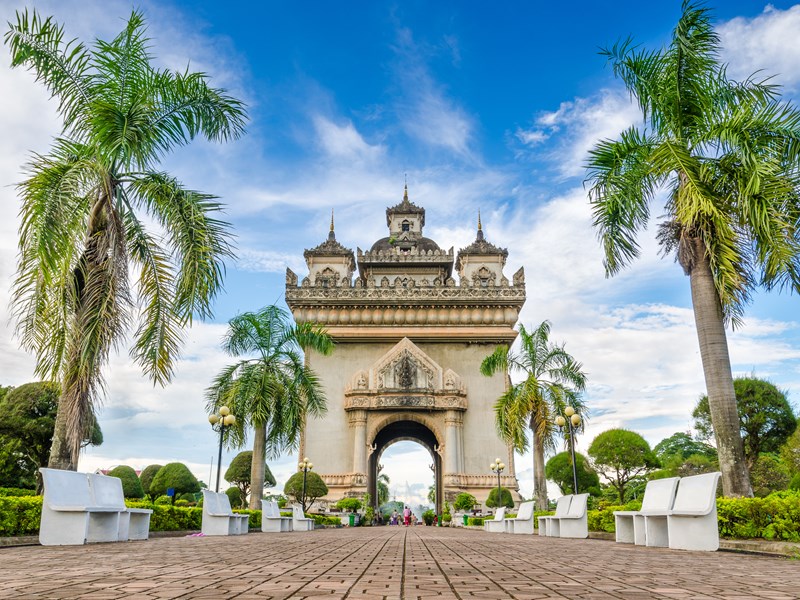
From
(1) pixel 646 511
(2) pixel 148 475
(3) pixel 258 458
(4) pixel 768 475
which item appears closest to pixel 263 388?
(3) pixel 258 458

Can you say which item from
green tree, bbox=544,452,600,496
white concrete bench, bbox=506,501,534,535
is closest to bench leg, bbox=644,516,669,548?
white concrete bench, bbox=506,501,534,535

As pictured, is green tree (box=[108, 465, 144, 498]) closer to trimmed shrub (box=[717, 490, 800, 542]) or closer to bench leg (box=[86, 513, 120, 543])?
bench leg (box=[86, 513, 120, 543])

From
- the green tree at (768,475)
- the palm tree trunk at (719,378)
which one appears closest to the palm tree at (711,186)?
the palm tree trunk at (719,378)

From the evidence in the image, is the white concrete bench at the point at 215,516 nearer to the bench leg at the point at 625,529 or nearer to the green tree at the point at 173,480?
the bench leg at the point at 625,529

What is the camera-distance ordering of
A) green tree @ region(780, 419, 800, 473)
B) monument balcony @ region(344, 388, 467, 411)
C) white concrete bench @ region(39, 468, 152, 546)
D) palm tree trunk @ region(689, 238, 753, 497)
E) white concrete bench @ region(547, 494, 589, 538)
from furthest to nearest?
monument balcony @ region(344, 388, 467, 411) → green tree @ region(780, 419, 800, 473) → white concrete bench @ region(547, 494, 589, 538) → palm tree trunk @ region(689, 238, 753, 497) → white concrete bench @ region(39, 468, 152, 546)

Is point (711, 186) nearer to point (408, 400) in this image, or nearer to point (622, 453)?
point (408, 400)

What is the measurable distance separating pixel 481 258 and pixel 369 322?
8378 mm

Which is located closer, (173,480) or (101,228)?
(101,228)

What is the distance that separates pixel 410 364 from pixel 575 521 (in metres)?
21.6

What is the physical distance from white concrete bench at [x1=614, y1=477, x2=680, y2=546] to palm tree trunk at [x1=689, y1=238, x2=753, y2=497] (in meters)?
1.60

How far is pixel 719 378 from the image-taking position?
10539 millimetres

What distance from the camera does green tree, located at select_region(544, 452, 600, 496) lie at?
35719mm

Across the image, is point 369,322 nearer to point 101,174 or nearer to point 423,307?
point 423,307

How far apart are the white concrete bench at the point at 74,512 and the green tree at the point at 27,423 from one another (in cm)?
1844
